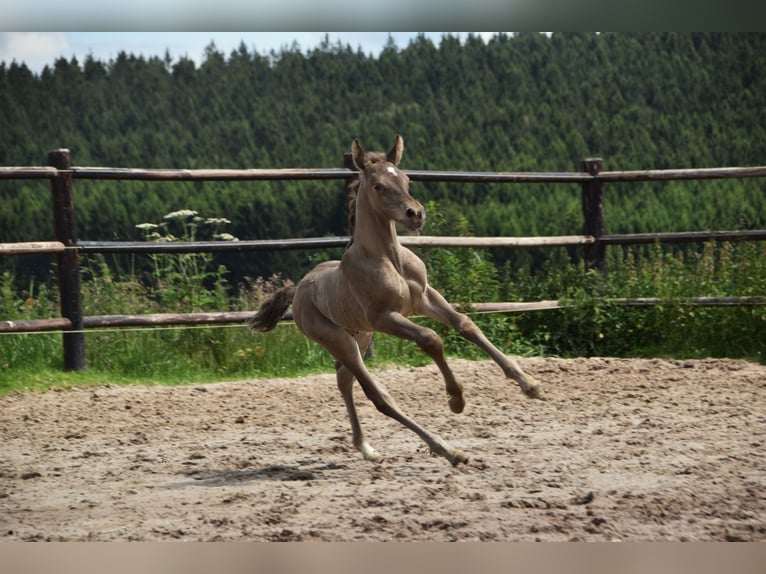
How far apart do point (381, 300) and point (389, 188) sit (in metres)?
0.54

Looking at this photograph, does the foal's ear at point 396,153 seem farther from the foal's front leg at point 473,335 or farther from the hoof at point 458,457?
the hoof at point 458,457

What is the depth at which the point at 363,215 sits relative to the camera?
496 centimetres

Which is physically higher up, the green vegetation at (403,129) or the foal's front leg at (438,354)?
the green vegetation at (403,129)

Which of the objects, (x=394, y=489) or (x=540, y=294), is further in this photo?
(x=540, y=294)

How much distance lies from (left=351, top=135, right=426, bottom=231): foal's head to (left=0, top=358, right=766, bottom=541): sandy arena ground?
1.21 m

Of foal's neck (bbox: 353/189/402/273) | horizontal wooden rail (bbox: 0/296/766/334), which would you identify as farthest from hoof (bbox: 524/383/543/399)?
horizontal wooden rail (bbox: 0/296/766/334)

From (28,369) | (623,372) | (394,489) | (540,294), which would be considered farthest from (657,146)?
(394,489)

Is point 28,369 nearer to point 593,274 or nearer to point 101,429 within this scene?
point 101,429

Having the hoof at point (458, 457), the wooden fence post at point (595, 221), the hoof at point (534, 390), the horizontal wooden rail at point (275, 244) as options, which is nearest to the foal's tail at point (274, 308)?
the hoof at point (458, 457)

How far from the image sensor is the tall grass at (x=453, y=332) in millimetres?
7664

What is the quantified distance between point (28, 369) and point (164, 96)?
2324 centimetres

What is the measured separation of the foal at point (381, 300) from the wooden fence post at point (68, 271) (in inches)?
108

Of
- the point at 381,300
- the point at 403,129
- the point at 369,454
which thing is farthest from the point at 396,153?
the point at 403,129

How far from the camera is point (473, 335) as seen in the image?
486cm
